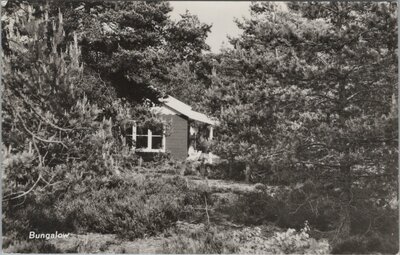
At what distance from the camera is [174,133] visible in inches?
438

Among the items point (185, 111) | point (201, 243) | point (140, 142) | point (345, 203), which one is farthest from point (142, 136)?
point (345, 203)

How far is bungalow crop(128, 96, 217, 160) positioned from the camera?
890 centimetres

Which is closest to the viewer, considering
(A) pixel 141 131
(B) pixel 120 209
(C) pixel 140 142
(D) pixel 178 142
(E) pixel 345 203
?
(E) pixel 345 203

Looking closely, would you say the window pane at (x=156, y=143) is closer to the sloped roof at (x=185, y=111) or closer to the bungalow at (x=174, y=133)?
the bungalow at (x=174, y=133)

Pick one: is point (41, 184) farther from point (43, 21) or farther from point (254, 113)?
point (254, 113)

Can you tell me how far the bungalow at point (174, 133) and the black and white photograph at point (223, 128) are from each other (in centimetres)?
21

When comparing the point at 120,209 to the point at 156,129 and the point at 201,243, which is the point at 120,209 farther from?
the point at 156,129

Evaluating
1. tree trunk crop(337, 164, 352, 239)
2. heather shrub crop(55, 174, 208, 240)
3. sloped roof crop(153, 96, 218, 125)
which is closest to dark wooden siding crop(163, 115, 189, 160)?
sloped roof crop(153, 96, 218, 125)

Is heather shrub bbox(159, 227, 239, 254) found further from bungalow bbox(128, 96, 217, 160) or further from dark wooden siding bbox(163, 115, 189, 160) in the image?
dark wooden siding bbox(163, 115, 189, 160)

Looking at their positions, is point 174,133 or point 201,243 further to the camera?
point 174,133

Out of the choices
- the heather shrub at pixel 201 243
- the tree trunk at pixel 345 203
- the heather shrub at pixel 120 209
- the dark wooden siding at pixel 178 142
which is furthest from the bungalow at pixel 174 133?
the tree trunk at pixel 345 203

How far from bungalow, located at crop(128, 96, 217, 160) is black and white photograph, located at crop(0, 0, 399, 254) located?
21 cm

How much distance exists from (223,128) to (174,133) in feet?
8.30

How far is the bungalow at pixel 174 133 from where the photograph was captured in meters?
8.90
